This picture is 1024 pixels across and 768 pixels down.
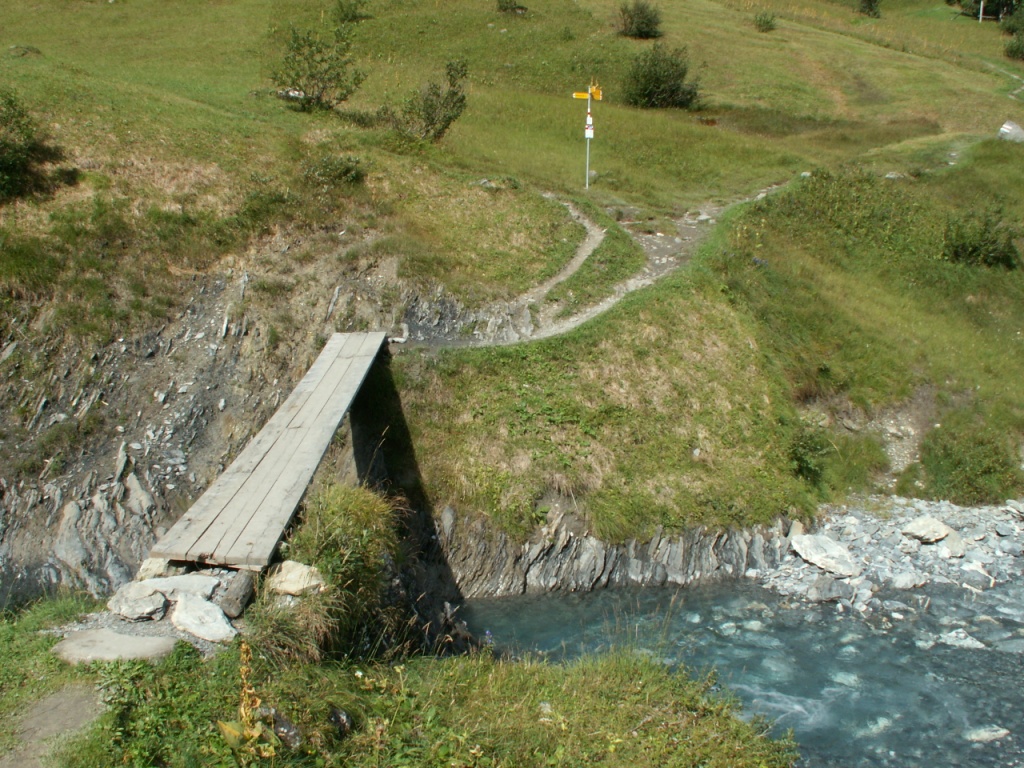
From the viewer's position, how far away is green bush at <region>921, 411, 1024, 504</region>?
60.2 ft

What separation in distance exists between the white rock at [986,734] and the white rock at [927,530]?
5.89m

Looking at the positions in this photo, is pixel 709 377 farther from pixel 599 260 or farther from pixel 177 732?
pixel 177 732

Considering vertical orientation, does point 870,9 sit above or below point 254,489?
above

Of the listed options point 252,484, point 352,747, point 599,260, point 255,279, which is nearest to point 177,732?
point 352,747

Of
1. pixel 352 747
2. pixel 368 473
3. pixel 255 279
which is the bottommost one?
pixel 368 473

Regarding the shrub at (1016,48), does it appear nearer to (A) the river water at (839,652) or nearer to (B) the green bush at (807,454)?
(B) the green bush at (807,454)

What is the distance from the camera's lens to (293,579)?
871 centimetres

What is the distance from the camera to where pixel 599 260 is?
21688 mm

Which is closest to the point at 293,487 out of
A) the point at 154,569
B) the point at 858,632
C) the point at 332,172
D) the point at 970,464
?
the point at 154,569

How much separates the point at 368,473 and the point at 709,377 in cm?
818

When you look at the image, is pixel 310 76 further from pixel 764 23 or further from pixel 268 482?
pixel 764 23

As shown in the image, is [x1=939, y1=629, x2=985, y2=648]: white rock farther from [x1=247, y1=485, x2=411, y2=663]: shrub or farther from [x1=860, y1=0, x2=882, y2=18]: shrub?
[x1=860, y1=0, x2=882, y2=18]: shrub

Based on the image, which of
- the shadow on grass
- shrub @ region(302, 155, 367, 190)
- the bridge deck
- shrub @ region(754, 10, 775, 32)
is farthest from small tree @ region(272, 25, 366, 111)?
shrub @ region(754, 10, 775, 32)

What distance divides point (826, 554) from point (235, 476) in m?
10.5
